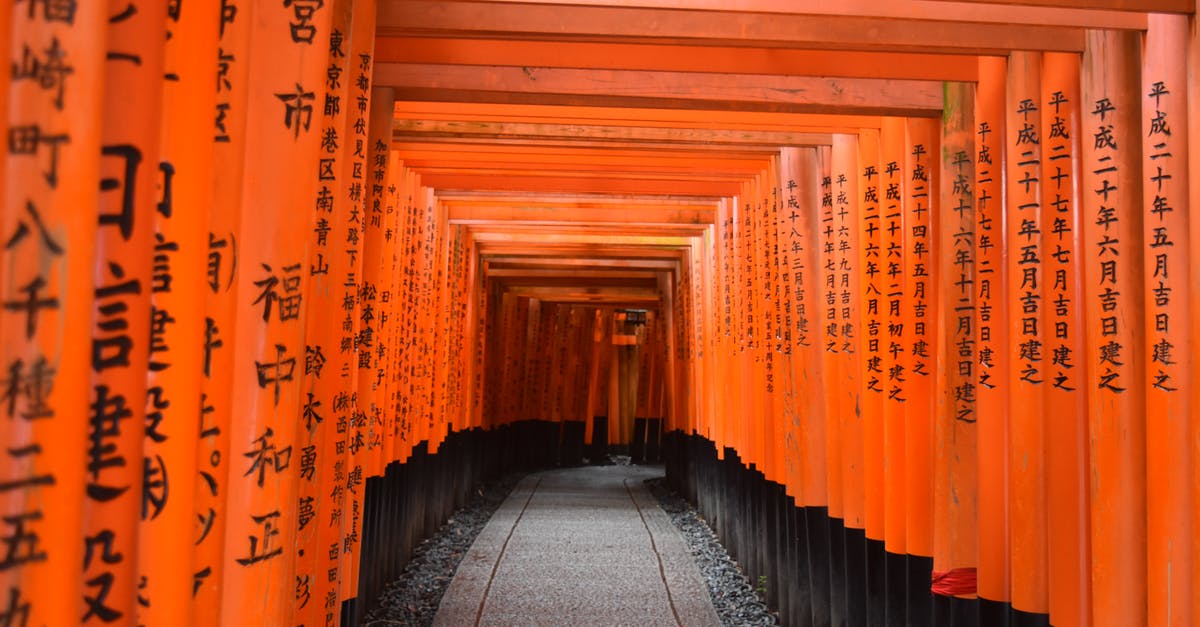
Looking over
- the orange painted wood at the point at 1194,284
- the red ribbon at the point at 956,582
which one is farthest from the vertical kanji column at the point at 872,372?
the orange painted wood at the point at 1194,284

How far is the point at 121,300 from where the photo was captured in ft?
5.59

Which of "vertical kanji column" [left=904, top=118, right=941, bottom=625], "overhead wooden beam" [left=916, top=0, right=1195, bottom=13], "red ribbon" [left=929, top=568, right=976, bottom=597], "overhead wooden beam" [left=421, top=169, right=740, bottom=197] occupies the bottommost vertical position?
"red ribbon" [left=929, top=568, right=976, bottom=597]

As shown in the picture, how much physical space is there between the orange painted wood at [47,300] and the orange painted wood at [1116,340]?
10.6ft

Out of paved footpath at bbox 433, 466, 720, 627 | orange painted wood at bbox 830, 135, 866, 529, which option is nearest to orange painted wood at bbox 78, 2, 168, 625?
orange painted wood at bbox 830, 135, 866, 529

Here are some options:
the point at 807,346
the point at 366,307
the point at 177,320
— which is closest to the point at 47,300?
the point at 177,320

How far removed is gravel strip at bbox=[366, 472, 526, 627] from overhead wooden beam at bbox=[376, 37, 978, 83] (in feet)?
13.9

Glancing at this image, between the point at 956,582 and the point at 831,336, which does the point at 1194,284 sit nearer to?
the point at 956,582

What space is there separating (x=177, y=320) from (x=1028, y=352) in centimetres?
319

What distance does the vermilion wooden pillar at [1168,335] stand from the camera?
3080 millimetres

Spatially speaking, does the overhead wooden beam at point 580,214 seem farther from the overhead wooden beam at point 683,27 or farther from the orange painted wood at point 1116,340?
the orange painted wood at point 1116,340

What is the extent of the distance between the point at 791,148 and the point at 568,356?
13.7 meters

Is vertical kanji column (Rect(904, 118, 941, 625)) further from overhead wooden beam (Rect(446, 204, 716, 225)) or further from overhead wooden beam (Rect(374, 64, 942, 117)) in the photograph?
overhead wooden beam (Rect(446, 204, 716, 225))

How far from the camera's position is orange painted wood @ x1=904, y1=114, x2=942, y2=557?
4.71 meters

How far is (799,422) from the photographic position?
6.47 m
